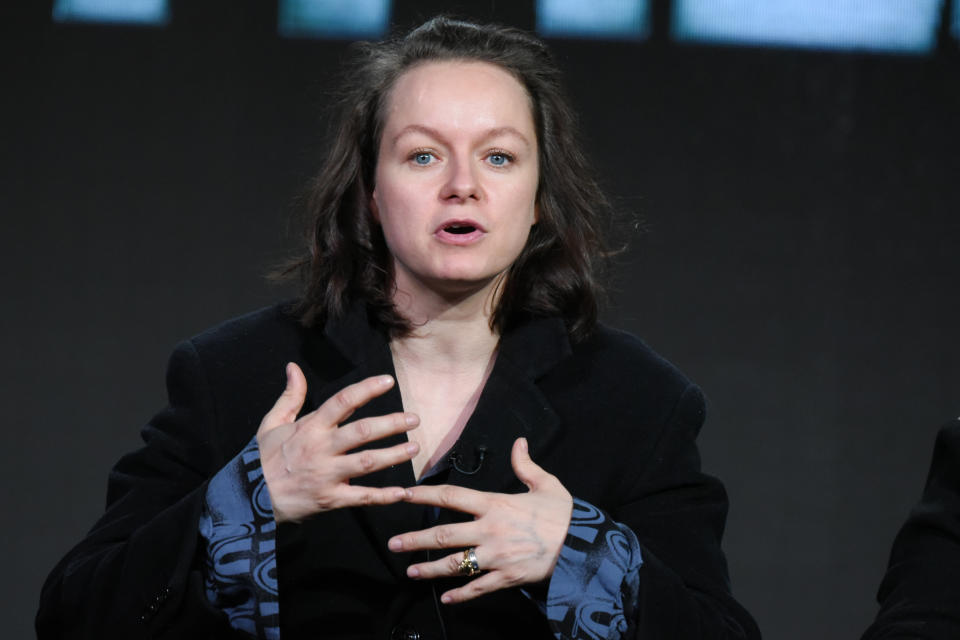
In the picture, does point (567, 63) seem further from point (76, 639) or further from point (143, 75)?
point (76, 639)

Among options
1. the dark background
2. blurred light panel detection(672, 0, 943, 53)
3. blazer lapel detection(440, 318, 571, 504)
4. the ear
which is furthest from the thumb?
blurred light panel detection(672, 0, 943, 53)

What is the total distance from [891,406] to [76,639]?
2.32 meters

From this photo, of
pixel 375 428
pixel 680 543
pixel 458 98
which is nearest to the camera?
pixel 375 428

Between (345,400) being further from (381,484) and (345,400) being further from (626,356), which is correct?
(626,356)

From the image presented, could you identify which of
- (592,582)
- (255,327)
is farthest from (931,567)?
(255,327)

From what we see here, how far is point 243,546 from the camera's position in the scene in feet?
4.84

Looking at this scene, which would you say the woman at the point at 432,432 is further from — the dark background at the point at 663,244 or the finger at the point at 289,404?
the dark background at the point at 663,244

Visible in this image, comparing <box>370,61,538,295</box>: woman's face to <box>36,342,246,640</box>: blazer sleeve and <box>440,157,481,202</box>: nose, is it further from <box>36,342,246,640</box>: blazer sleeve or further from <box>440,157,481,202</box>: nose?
<box>36,342,246,640</box>: blazer sleeve

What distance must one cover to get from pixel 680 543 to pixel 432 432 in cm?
37

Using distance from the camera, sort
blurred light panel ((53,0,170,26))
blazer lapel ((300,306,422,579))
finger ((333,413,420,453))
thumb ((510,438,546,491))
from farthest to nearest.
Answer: blurred light panel ((53,0,170,26)), blazer lapel ((300,306,422,579)), thumb ((510,438,546,491)), finger ((333,413,420,453))

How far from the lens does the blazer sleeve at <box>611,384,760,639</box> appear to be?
59.6 inches

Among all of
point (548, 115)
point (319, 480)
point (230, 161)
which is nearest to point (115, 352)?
point (230, 161)

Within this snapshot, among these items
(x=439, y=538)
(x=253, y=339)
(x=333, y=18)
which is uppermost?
(x=333, y=18)

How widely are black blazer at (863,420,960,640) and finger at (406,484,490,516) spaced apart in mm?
506
